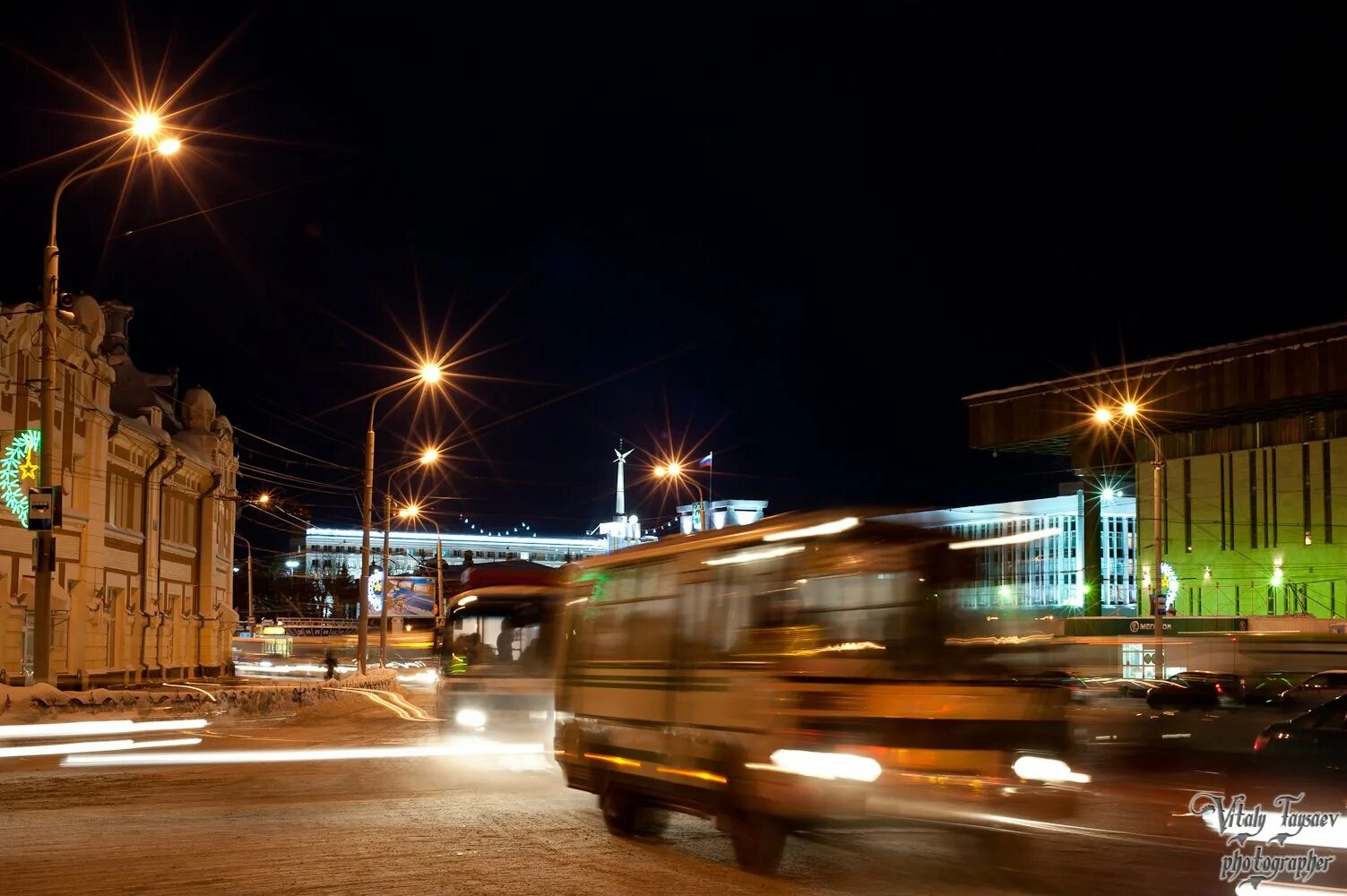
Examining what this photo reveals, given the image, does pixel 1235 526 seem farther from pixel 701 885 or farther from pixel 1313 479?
pixel 701 885

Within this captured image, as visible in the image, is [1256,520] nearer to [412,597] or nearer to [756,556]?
[412,597]

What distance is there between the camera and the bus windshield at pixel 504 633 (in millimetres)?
24844

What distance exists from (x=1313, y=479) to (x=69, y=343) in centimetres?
6032

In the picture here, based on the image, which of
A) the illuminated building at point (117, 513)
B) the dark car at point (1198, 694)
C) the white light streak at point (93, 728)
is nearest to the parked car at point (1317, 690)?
the dark car at point (1198, 694)

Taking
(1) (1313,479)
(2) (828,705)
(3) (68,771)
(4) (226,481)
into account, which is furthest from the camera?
(1) (1313,479)

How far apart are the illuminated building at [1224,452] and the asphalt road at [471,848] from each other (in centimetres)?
5487

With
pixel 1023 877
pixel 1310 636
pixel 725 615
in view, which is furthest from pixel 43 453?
pixel 1310 636

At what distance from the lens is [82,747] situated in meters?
22.4

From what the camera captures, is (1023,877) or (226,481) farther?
(226,481)

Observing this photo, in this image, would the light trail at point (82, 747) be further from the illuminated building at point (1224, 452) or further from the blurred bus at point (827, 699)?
the illuminated building at point (1224, 452)

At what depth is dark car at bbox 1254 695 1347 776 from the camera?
11786 millimetres

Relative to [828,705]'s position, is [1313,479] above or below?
above

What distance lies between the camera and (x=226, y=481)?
59.4 metres

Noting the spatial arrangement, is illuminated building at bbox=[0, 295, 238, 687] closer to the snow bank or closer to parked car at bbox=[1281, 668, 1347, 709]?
the snow bank
